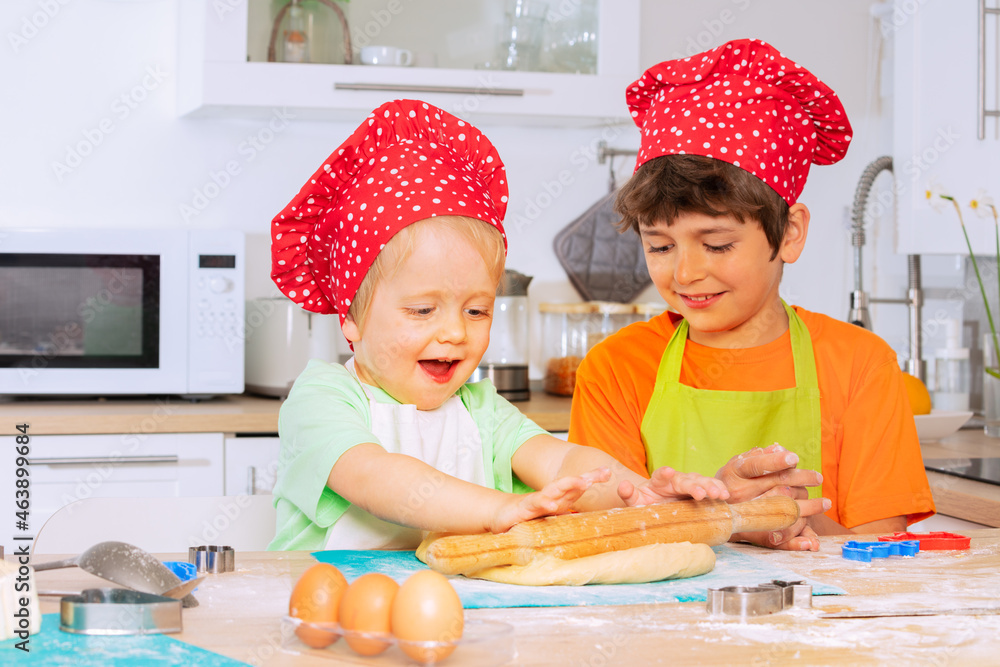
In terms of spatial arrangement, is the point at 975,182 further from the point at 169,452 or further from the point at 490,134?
the point at 169,452

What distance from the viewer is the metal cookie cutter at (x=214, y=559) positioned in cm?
76

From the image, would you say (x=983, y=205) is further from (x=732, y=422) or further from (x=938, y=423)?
(x=732, y=422)

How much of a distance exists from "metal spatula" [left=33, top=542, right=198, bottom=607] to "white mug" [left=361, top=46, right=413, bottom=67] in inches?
63.3

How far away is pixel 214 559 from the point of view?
76cm

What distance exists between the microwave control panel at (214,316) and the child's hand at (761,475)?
1.31m

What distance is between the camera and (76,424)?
1.78 metres

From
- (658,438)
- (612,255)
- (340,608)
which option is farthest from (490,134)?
(340,608)

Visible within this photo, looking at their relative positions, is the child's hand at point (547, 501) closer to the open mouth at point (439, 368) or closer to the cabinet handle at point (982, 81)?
the open mouth at point (439, 368)

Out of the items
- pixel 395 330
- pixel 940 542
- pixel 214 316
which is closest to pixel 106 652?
pixel 395 330

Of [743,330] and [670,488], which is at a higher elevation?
[743,330]

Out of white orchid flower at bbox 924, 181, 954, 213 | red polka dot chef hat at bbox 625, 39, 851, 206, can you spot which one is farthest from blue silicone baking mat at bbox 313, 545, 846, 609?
white orchid flower at bbox 924, 181, 954, 213

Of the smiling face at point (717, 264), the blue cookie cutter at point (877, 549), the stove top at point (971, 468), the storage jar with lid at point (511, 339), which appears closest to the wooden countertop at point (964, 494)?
the stove top at point (971, 468)

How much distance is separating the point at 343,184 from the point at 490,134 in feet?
4.85

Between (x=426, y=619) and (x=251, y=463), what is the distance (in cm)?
138
